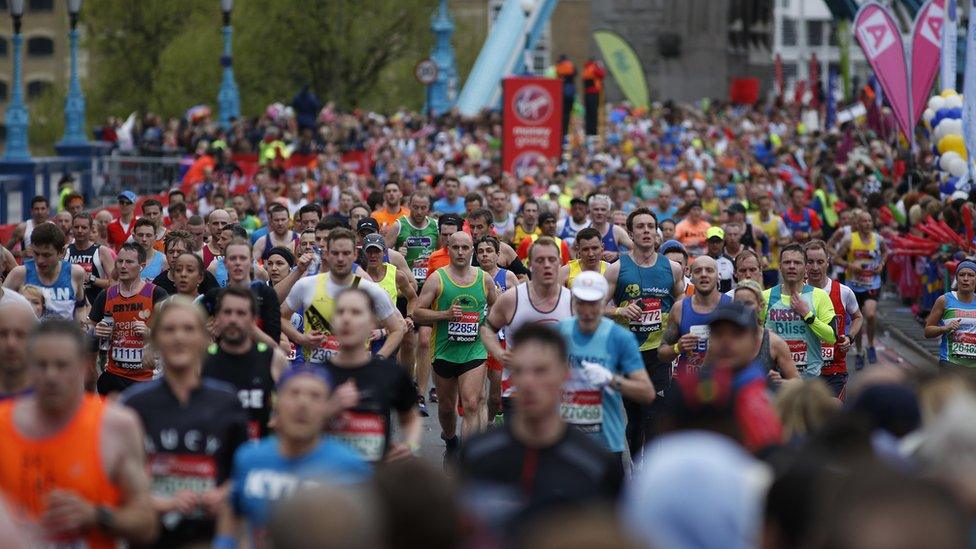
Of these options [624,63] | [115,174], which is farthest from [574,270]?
[624,63]

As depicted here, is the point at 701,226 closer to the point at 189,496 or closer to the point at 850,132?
the point at 189,496

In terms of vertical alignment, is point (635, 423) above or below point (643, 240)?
below

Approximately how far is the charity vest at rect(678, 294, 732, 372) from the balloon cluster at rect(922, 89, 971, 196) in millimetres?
9125

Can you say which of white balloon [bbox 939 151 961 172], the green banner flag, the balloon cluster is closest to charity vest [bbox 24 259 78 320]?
the balloon cluster

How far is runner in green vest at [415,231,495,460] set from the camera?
501 inches

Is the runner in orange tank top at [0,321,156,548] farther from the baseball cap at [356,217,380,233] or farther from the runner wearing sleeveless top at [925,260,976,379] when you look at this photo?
the baseball cap at [356,217,380,233]

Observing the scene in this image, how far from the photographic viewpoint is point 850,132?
110 ft

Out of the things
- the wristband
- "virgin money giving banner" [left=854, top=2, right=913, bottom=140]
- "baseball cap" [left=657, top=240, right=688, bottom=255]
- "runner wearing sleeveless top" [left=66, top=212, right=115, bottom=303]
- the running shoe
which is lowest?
the running shoe

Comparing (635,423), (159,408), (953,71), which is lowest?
(635,423)

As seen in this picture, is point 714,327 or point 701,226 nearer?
point 714,327

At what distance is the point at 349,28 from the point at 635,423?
43.6 meters

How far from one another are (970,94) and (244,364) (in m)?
12.9

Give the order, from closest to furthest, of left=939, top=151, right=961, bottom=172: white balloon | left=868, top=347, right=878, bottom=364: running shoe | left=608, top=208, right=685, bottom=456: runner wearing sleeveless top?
left=608, top=208, right=685, bottom=456: runner wearing sleeveless top < left=868, top=347, right=878, bottom=364: running shoe < left=939, top=151, right=961, bottom=172: white balloon

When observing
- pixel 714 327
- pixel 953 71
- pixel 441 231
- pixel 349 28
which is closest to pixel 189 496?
pixel 714 327
